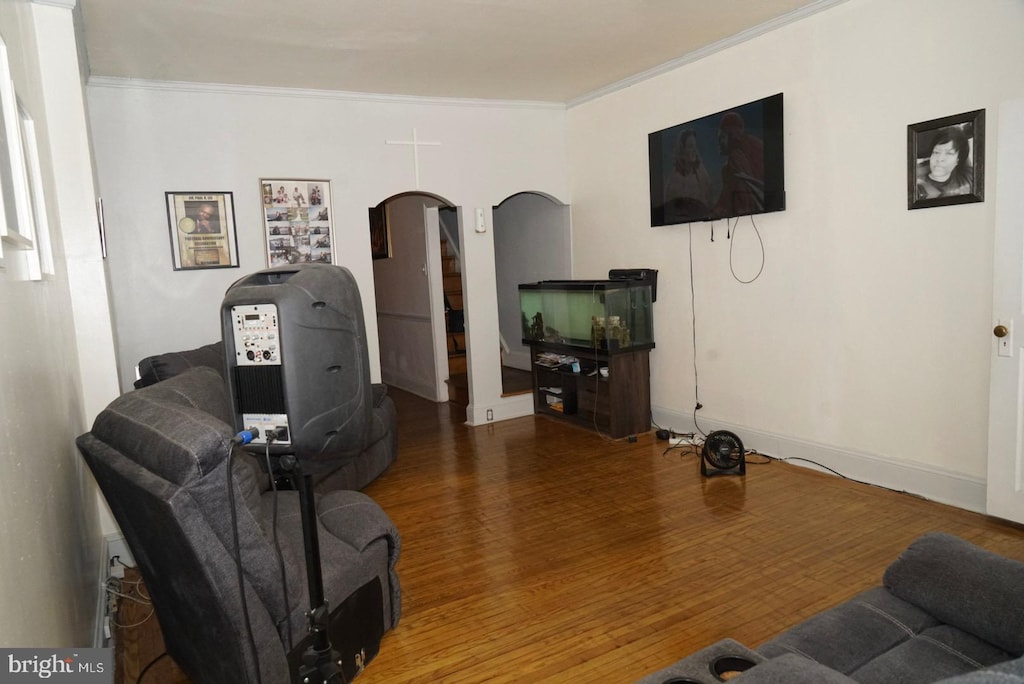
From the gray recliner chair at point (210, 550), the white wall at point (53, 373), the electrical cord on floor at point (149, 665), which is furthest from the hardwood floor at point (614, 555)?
the white wall at point (53, 373)

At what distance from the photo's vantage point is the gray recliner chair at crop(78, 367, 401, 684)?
1715 millimetres

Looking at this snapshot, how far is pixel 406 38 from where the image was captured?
4188 mm

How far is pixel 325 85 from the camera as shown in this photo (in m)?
5.17

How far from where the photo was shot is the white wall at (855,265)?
3.47 meters

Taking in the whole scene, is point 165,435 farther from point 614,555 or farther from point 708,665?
point 614,555

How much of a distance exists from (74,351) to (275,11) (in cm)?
206

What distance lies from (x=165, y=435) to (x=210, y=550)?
329 mm

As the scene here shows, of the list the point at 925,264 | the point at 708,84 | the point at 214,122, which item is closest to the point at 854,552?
the point at 925,264

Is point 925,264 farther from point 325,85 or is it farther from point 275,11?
point 325,85

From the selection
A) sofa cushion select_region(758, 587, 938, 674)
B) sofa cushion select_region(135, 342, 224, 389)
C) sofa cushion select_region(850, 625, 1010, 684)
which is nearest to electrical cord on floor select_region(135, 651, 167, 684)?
sofa cushion select_region(135, 342, 224, 389)

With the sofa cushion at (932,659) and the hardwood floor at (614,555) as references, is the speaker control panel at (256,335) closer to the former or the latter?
the hardwood floor at (614,555)

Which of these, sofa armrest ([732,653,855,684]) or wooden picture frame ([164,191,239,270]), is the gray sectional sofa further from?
wooden picture frame ([164,191,239,270])

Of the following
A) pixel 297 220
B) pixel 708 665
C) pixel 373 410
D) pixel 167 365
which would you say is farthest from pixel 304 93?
pixel 708 665

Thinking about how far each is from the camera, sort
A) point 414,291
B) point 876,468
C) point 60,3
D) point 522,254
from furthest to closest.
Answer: point 522,254
point 414,291
point 876,468
point 60,3
